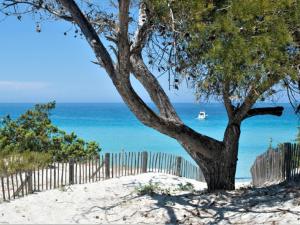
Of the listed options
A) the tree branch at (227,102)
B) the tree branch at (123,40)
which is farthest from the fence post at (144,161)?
the tree branch at (123,40)

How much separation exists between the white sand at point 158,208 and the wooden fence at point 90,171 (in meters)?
0.41

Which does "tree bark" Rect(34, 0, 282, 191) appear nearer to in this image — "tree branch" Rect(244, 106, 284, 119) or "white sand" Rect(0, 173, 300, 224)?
"tree branch" Rect(244, 106, 284, 119)

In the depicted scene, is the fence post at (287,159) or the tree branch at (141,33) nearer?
the tree branch at (141,33)

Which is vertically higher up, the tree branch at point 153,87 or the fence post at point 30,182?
the tree branch at point 153,87

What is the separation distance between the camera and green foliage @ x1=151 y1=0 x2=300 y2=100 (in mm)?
6086

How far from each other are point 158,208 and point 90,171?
3.75 metres

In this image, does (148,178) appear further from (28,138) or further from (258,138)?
(258,138)

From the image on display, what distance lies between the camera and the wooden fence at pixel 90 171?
1036 centimetres

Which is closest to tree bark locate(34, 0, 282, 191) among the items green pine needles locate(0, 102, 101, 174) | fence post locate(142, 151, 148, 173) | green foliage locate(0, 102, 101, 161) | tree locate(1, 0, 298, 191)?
tree locate(1, 0, 298, 191)

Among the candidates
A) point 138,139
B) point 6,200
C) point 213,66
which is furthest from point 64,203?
point 138,139

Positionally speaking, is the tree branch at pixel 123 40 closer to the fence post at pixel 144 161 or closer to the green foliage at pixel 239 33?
the green foliage at pixel 239 33

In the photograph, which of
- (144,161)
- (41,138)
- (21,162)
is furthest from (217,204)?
(41,138)

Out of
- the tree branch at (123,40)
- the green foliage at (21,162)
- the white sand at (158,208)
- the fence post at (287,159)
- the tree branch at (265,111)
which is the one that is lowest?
the white sand at (158,208)

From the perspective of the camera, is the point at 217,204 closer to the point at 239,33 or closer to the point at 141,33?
the point at 141,33
